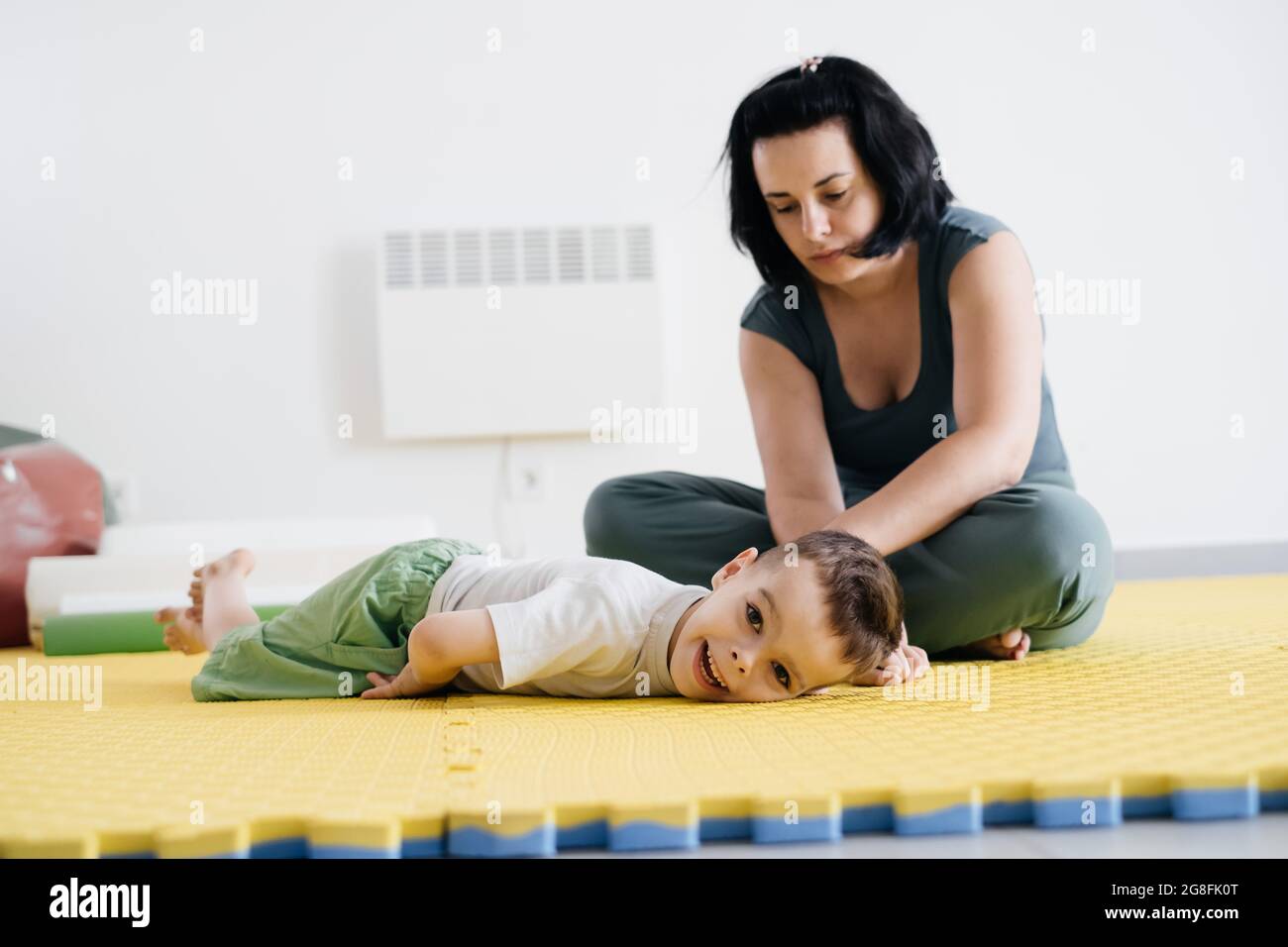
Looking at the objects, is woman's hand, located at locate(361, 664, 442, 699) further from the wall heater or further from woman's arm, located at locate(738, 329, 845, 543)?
the wall heater

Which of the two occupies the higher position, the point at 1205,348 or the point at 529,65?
the point at 529,65

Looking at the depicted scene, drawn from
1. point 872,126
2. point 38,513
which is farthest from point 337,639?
point 38,513

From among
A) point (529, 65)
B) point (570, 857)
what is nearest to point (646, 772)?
point (570, 857)

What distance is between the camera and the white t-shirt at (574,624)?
119cm

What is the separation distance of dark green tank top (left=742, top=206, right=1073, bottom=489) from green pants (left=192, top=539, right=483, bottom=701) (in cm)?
56

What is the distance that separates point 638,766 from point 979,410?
72 centimetres

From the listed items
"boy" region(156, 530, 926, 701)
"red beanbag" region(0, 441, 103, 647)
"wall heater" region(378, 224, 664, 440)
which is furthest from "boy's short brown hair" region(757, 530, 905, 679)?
"wall heater" region(378, 224, 664, 440)

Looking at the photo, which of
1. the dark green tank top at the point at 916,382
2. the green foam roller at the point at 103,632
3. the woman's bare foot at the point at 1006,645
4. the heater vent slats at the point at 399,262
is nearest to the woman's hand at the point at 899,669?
the woman's bare foot at the point at 1006,645

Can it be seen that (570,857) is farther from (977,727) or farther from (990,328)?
(990,328)

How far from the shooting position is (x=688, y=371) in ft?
10.2

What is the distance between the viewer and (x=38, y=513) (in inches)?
93.7

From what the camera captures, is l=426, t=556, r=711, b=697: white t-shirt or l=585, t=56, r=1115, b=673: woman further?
l=585, t=56, r=1115, b=673: woman

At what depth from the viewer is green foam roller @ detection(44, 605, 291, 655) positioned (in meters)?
2.07
